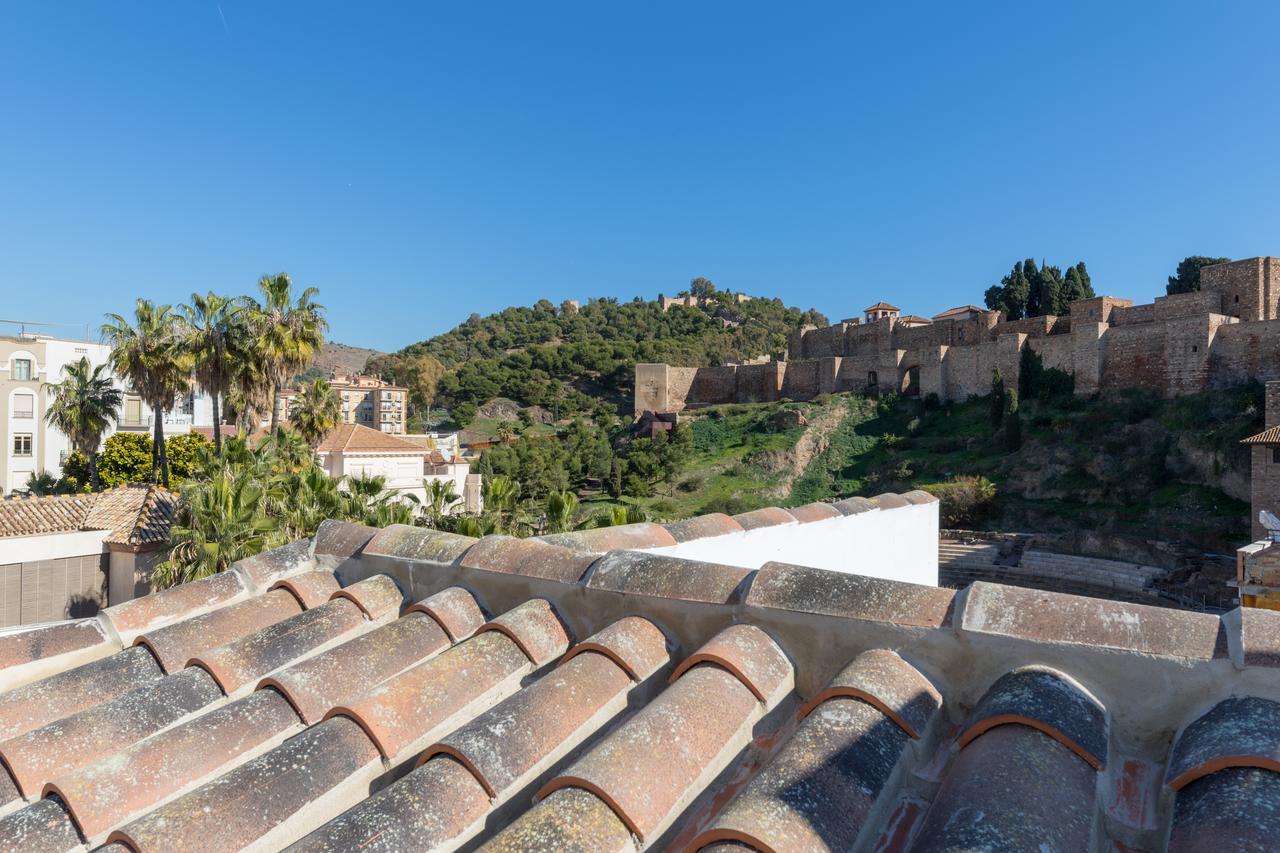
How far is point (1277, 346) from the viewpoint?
2905 cm

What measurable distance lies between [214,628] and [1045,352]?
4049 centimetres

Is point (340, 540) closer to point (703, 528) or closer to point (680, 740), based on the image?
point (703, 528)

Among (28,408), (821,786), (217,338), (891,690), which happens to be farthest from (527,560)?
(28,408)

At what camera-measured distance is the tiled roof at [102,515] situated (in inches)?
528

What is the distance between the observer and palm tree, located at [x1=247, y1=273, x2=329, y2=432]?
18.6 meters

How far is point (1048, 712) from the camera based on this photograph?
1815 millimetres

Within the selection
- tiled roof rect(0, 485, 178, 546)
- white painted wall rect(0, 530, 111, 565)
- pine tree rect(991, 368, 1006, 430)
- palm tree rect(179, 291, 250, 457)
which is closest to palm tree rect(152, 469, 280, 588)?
tiled roof rect(0, 485, 178, 546)

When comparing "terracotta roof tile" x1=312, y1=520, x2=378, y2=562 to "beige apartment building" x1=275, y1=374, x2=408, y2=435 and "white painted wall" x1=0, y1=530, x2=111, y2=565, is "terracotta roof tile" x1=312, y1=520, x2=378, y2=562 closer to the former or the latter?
"white painted wall" x1=0, y1=530, x2=111, y2=565

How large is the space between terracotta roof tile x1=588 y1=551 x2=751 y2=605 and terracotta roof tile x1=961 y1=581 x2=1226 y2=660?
0.81 m

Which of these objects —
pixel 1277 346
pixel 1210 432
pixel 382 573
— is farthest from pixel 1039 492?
pixel 382 573

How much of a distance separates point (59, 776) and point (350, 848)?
1.15 meters

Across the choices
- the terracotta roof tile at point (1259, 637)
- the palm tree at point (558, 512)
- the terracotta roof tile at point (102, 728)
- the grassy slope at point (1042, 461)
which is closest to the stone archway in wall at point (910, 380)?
the grassy slope at point (1042, 461)

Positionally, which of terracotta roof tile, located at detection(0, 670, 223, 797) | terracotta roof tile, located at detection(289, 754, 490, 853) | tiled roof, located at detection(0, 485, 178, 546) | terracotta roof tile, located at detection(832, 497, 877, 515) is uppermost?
terracotta roof tile, located at detection(832, 497, 877, 515)

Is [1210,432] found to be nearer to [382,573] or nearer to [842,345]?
[842,345]
